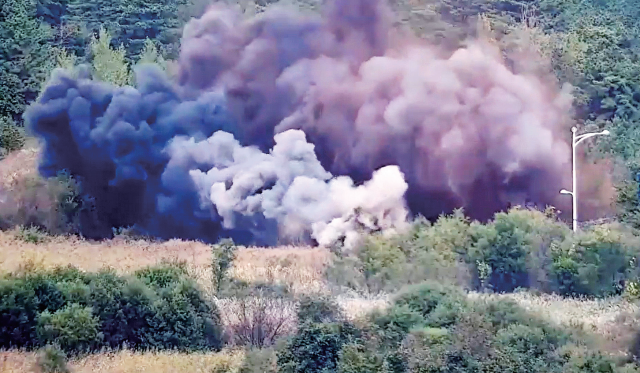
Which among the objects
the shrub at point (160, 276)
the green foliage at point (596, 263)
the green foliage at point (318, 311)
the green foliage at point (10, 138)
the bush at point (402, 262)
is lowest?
the green foliage at point (10, 138)

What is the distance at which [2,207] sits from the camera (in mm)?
22812

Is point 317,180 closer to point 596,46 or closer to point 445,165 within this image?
point 445,165

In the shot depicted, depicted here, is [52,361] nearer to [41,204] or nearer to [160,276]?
[160,276]

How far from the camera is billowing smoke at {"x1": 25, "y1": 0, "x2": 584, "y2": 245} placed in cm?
2391

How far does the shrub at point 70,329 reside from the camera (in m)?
10.5

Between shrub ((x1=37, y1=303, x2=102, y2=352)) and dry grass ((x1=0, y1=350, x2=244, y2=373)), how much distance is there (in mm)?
223

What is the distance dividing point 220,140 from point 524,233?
11.4 meters

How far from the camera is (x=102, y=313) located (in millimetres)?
11102

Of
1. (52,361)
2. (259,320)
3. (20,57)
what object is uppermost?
(52,361)

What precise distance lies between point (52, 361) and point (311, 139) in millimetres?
16638

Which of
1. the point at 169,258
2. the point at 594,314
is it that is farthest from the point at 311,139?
the point at 594,314

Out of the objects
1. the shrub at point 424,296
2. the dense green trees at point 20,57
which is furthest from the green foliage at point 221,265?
the dense green trees at point 20,57

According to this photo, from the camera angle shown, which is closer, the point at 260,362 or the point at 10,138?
the point at 260,362

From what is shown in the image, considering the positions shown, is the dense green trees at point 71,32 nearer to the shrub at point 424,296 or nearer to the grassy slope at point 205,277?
the grassy slope at point 205,277
